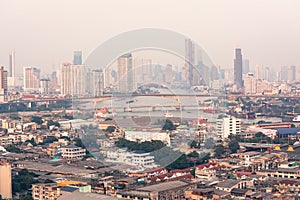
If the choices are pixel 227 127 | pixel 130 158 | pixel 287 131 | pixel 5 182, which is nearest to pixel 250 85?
pixel 287 131

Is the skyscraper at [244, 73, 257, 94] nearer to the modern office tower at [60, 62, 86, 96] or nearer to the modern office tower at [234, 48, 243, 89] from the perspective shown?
the modern office tower at [234, 48, 243, 89]

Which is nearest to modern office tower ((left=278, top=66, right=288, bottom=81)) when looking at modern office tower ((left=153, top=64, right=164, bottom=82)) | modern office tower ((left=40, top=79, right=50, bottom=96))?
modern office tower ((left=40, top=79, right=50, bottom=96))

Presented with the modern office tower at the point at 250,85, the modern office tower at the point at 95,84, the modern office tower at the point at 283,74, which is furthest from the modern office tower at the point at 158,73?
the modern office tower at the point at 283,74

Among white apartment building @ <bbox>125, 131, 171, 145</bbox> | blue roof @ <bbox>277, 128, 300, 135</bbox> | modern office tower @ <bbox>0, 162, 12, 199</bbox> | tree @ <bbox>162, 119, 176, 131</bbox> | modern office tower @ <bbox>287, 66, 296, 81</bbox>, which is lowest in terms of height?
modern office tower @ <bbox>0, 162, 12, 199</bbox>

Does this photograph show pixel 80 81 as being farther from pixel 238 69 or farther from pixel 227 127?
pixel 238 69

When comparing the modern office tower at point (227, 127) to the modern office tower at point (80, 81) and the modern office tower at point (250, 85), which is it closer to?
the modern office tower at point (80, 81)
